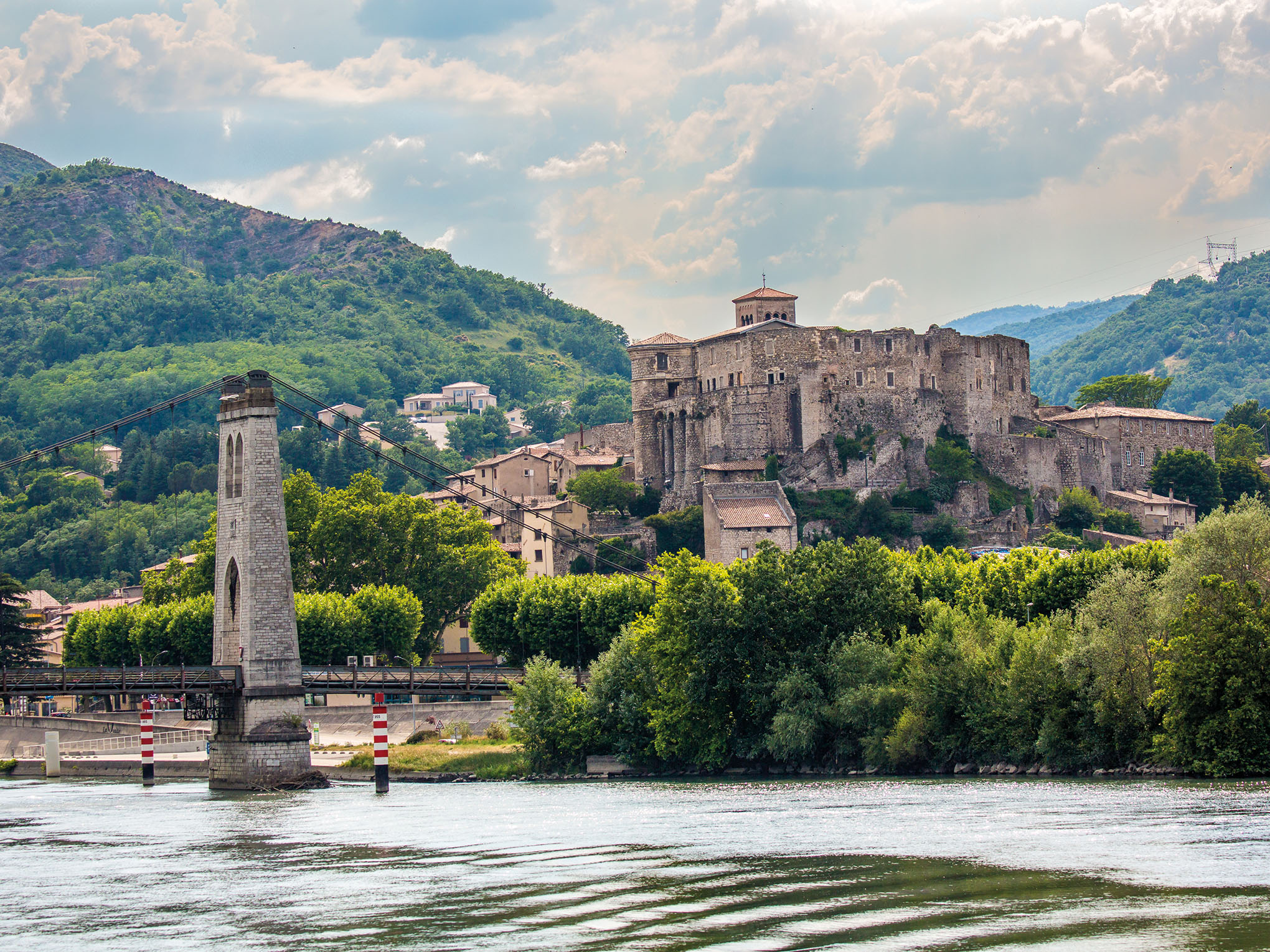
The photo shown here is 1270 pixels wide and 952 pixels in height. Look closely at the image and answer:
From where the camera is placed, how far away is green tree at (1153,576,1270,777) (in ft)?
115

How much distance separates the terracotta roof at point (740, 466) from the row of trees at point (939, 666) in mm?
35012

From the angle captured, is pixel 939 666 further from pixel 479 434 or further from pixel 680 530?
pixel 479 434

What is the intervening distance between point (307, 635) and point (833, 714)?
27200 millimetres

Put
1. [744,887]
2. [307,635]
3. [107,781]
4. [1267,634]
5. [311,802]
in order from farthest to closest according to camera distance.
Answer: [307,635] < [107,781] < [311,802] < [1267,634] < [744,887]

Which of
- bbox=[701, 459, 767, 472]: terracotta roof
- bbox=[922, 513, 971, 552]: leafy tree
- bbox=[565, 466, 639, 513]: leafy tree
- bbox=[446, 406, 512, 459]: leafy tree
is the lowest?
bbox=[922, 513, 971, 552]: leafy tree

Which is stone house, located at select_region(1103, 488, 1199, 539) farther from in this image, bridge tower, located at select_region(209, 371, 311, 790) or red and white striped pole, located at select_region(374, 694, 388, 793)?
bridge tower, located at select_region(209, 371, 311, 790)

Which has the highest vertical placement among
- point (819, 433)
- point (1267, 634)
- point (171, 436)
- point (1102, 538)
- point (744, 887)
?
point (171, 436)

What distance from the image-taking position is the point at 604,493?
90125 mm

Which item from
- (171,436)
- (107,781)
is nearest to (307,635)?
(107,781)

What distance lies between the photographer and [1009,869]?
2634 centimetres

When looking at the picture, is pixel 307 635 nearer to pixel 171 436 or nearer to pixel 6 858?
pixel 6 858

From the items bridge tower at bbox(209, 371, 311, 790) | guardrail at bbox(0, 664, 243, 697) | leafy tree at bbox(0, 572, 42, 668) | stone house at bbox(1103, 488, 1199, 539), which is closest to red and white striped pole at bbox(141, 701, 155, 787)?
guardrail at bbox(0, 664, 243, 697)

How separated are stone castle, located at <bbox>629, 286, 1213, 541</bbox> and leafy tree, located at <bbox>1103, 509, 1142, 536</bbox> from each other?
309cm

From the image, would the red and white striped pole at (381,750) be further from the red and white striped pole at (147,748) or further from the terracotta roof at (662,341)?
the terracotta roof at (662,341)
